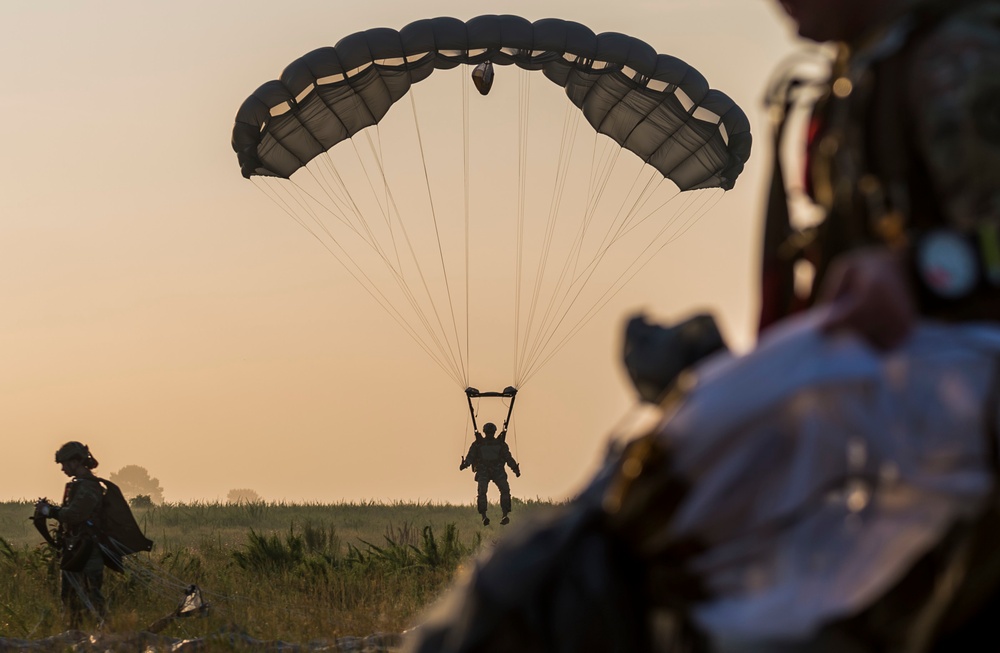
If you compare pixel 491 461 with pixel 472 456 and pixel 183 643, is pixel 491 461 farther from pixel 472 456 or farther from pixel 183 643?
pixel 183 643

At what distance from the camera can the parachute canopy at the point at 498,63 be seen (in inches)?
611

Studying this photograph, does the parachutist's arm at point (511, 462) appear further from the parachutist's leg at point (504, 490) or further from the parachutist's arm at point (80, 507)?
the parachutist's arm at point (80, 507)

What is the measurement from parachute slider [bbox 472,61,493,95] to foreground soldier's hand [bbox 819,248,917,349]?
14.9 metres

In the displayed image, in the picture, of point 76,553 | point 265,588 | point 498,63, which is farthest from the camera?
point 498,63

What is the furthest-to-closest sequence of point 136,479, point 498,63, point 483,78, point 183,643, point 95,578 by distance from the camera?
point 136,479 → point 483,78 → point 498,63 → point 95,578 → point 183,643

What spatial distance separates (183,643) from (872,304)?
859 centimetres

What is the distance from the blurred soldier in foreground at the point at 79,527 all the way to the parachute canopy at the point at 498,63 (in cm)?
412

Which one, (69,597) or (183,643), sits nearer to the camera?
(183,643)

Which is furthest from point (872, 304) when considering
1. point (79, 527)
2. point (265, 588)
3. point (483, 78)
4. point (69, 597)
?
point (483, 78)

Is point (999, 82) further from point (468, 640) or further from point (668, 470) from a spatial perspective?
point (468, 640)

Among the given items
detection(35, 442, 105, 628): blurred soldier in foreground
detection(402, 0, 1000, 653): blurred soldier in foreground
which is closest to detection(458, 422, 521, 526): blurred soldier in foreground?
detection(35, 442, 105, 628): blurred soldier in foreground

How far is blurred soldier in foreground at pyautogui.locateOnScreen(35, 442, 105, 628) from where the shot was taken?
1319 centimetres

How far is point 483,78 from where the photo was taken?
16859mm

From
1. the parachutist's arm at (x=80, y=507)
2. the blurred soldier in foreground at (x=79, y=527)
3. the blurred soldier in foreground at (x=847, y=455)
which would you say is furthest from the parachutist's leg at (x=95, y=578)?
the blurred soldier in foreground at (x=847, y=455)
